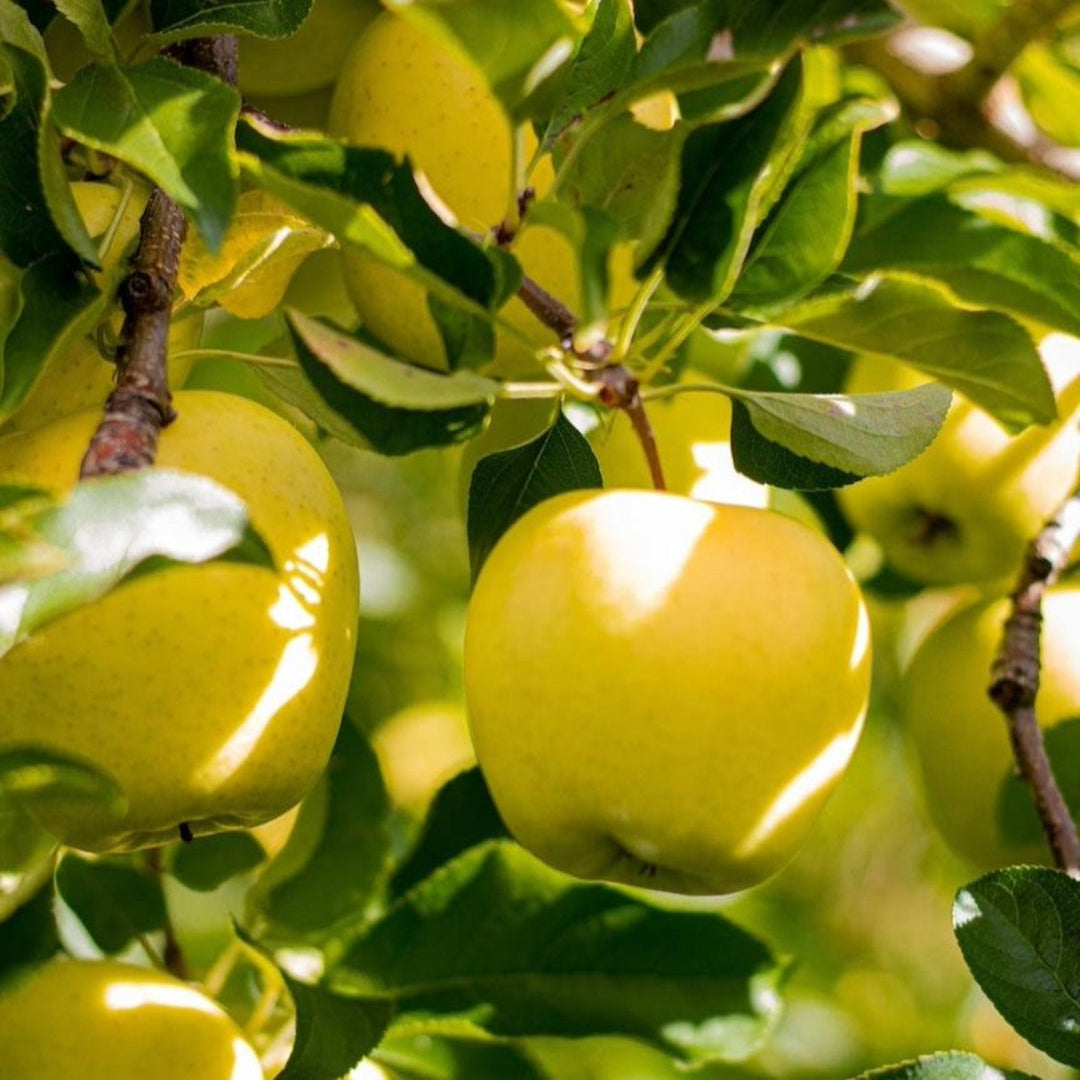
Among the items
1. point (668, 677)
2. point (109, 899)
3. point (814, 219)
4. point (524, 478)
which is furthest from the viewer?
point (109, 899)

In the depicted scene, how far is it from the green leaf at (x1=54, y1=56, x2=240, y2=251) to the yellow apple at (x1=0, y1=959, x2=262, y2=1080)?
1.64ft

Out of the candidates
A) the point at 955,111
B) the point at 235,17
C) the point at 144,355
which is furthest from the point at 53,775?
the point at 955,111

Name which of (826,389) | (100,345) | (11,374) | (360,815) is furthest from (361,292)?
(826,389)

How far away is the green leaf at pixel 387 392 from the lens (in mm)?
700

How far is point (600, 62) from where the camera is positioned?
846 mm

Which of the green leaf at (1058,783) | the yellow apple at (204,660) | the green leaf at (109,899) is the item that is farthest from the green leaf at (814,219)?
the green leaf at (109,899)

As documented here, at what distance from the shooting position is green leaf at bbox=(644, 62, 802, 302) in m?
0.78

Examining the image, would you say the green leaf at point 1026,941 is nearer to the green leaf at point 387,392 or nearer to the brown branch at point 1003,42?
the green leaf at point 387,392

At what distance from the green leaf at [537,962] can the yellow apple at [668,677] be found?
31 centimetres

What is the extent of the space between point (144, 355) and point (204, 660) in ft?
0.49

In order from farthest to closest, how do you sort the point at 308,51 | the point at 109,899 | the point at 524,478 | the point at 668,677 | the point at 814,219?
the point at 109,899
the point at 308,51
the point at 524,478
the point at 814,219
the point at 668,677

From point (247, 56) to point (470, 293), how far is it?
1.28 feet

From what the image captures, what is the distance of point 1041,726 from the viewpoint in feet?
4.08

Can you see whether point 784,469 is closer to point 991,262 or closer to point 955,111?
point 991,262
